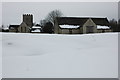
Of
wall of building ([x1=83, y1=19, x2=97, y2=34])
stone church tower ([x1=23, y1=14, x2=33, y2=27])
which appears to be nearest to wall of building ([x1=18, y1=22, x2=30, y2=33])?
stone church tower ([x1=23, y1=14, x2=33, y2=27])

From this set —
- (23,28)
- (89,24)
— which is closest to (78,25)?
(89,24)

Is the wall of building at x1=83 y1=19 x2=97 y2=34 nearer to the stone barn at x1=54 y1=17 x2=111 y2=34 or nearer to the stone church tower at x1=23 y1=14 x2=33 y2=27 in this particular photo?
the stone barn at x1=54 y1=17 x2=111 y2=34

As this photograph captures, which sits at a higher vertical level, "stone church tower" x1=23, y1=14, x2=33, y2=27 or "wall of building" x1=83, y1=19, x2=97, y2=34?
"stone church tower" x1=23, y1=14, x2=33, y2=27

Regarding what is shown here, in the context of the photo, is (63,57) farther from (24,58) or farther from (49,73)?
(49,73)

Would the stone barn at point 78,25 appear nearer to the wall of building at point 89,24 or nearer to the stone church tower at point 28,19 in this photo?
the wall of building at point 89,24

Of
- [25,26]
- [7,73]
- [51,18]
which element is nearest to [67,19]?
[25,26]

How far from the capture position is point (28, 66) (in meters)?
8.43

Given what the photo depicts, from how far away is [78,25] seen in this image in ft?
156

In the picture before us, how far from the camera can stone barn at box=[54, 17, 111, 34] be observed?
4497 centimetres

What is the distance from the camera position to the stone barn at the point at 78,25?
148 ft

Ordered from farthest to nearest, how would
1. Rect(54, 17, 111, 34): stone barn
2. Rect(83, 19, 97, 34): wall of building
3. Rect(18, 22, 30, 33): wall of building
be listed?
Rect(18, 22, 30, 33): wall of building → Rect(83, 19, 97, 34): wall of building → Rect(54, 17, 111, 34): stone barn

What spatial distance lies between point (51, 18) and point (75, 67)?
60.9 m

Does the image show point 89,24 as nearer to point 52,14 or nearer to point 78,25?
point 78,25

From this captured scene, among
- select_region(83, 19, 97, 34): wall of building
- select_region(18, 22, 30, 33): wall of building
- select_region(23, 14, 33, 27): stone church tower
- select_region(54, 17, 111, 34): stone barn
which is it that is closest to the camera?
select_region(54, 17, 111, 34): stone barn
